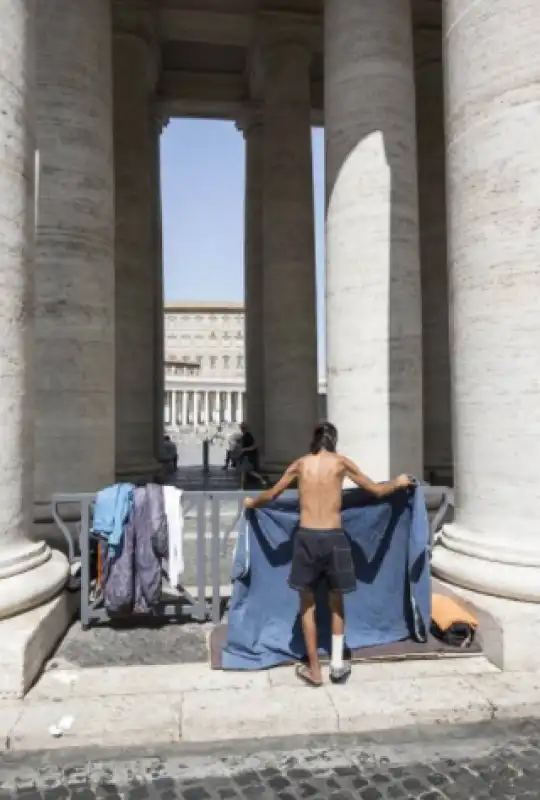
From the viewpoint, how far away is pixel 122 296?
32.4 m

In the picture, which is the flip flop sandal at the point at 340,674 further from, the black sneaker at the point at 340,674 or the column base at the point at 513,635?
the column base at the point at 513,635

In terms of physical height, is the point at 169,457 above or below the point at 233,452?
below

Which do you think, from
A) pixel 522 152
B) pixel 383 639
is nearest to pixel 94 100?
pixel 522 152

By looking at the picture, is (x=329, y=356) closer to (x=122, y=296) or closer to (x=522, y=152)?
(x=522, y=152)

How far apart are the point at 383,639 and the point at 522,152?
30.4 feet

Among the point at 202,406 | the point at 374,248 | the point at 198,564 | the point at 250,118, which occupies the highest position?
the point at 250,118

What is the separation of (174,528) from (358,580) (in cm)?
374

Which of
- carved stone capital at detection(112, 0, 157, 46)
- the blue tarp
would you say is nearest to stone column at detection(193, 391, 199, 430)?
carved stone capital at detection(112, 0, 157, 46)

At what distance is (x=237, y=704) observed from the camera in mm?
10297

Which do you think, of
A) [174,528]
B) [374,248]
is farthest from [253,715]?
[374,248]

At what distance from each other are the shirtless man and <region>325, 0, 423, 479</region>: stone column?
6.71m

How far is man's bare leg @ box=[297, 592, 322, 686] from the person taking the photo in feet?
36.5

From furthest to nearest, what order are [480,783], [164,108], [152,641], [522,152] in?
[164,108] < [152,641] < [522,152] < [480,783]

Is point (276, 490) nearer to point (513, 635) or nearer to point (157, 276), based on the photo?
point (513, 635)
